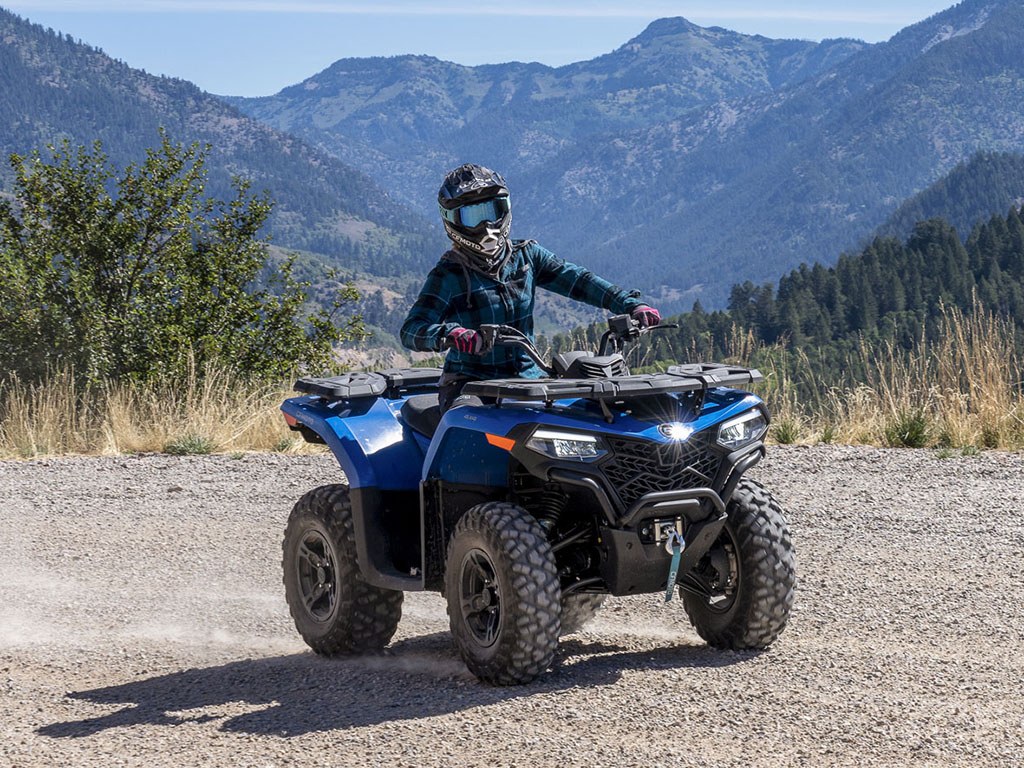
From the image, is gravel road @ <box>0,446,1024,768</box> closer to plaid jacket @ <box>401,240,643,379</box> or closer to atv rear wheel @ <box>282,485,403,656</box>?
atv rear wheel @ <box>282,485,403,656</box>

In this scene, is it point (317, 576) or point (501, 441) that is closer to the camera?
point (501, 441)

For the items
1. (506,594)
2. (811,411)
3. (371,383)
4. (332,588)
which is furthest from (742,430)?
(811,411)

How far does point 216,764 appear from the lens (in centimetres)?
402

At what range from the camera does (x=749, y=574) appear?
196 inches

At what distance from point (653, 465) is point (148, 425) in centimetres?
880

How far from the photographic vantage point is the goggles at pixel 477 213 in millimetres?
5125

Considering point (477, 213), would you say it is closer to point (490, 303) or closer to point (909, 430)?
point (490, 303)

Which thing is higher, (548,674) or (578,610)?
(578,610)

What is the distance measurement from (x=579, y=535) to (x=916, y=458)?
6024mm

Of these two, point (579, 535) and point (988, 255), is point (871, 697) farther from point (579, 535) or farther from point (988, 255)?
point (988, 255)

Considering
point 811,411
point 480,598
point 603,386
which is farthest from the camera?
point 811,411

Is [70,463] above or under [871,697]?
above

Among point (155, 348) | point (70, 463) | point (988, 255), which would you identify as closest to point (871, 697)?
point (70, 463)

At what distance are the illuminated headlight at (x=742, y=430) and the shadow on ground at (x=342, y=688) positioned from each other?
88 cm
